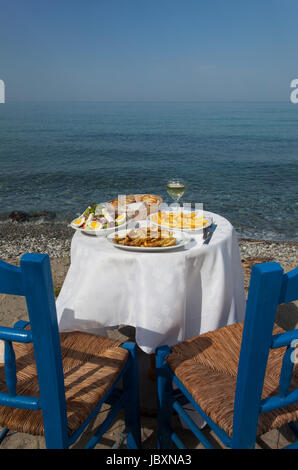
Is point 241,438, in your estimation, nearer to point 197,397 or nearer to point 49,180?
point 197,397

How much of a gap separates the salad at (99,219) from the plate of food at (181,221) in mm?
249

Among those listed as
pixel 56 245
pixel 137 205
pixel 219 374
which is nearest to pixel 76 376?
pixel 219 374

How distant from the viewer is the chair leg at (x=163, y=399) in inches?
75.0

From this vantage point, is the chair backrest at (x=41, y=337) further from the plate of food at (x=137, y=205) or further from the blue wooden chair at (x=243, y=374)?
the plate of food at (x=137, y=205)

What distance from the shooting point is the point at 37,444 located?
7.54ft

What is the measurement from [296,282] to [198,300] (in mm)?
1174

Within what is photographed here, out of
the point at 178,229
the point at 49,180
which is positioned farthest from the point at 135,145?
the point at 178,229

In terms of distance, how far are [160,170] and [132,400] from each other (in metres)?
18.3

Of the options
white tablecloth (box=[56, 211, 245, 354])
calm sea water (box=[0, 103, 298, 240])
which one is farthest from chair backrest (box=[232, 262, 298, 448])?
calm sea water (box=[0, 103, 298, 240])

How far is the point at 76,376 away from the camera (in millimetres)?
1726

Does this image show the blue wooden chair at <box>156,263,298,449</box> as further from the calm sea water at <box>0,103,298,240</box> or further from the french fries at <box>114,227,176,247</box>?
the calm sea water at <box>0,103,298,240</box>

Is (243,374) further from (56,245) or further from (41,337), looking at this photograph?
(56,245)

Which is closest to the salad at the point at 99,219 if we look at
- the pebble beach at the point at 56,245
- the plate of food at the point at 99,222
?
the plate of food at the point at 99,222

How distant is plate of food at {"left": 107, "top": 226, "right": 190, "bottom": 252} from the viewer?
79.5 inches
